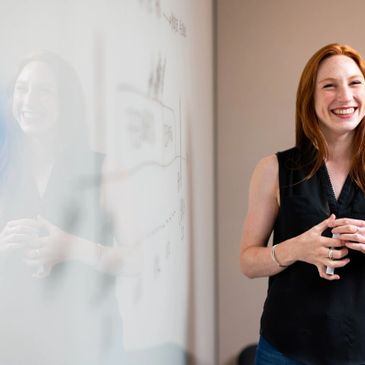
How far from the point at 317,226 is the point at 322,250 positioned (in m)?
0.06

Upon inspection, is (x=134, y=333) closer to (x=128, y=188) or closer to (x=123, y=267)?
(x=123, y=267)

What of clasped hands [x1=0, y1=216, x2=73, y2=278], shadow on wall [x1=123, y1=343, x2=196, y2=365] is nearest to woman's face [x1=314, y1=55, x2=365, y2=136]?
shadow on wall [x1=123, y1=343, x2=196, y2=365]

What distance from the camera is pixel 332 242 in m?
1.30

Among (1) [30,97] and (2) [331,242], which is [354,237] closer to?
(2) [331,242]

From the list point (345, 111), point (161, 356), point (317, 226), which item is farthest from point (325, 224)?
point (161, 356)

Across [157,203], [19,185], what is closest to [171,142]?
[157,203]

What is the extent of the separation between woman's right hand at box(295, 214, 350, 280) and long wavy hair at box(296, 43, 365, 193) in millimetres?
189

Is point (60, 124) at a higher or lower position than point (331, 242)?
higher

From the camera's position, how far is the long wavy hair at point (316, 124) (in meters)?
1.46

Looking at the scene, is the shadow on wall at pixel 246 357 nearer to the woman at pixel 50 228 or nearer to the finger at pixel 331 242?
the finger at pixel 331 242

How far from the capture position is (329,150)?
1.49m

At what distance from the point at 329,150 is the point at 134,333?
31.5 inches

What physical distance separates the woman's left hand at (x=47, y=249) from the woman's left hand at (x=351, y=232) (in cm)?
81

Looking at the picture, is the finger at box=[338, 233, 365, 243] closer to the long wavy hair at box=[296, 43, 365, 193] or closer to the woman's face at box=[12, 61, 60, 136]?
the long wavy hair at box=[296, 43, 365, 193]
